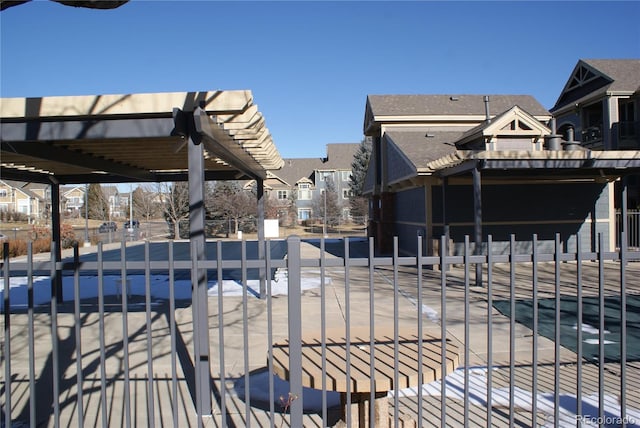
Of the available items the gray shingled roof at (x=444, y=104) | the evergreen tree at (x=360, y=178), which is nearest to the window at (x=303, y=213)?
the evergreen tree at (x=360, y=178)

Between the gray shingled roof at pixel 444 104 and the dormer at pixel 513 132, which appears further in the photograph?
the gray shingled roof at pixel 444 104

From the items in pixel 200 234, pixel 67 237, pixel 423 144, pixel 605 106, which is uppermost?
pixel 605 106

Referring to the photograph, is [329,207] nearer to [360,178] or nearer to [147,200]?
[360,178]

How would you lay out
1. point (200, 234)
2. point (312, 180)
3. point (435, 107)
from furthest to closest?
1. point (312, 180)
2. point (435, 107)
3. point (200, 234)

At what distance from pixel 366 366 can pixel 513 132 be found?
13.8 meters

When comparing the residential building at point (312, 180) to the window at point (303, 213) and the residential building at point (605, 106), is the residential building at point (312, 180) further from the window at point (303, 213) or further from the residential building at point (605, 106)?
the residential building at point (605, 106)

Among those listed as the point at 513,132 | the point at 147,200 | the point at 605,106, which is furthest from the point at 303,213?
the point at 513,132

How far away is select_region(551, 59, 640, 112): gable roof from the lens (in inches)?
928

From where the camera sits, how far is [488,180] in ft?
53.9

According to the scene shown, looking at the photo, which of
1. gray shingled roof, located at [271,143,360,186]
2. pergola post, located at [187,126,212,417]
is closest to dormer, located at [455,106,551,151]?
pergola post, located at [187,126,212,417]

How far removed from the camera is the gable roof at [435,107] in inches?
811

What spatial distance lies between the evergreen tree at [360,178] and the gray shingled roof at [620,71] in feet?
66.9

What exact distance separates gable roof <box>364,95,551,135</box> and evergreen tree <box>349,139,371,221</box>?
64.0 feet

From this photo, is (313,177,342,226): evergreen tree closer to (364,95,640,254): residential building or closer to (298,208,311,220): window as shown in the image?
(298,208,311,220): window
